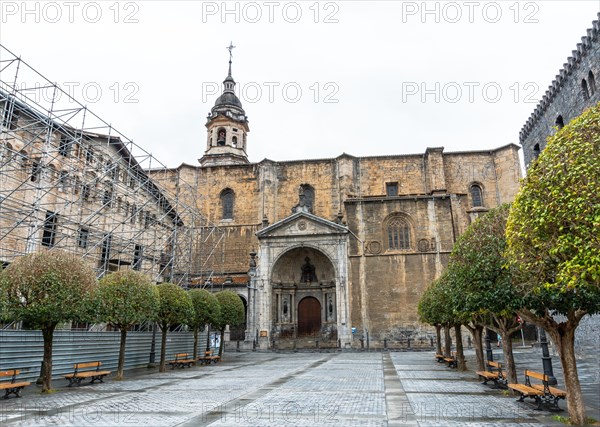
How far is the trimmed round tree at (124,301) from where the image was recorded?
48.5 feet

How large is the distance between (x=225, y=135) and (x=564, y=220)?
148 ft

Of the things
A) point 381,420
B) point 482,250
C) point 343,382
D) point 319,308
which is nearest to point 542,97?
point 482,250

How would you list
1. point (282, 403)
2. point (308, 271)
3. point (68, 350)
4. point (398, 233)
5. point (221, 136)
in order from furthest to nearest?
1. point (221, 136)
2. point (308, 271)
3. point (398, 233)
4. point (68, 350)
5. point (282, 403)

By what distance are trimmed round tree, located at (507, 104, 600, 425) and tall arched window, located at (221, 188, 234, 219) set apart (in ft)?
108

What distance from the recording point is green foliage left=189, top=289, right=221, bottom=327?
815 inches

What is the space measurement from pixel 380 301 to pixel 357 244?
4.59m

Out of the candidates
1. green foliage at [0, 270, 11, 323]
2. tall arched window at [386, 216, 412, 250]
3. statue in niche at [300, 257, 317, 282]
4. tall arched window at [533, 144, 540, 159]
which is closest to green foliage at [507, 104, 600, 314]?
green foliage at [0, 270, 11, 323]

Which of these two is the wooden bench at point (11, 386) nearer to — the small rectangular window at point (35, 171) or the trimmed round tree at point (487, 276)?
the trimmed round tree at point (487, 276)

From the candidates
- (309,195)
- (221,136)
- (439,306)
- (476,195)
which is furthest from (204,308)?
(221,136)

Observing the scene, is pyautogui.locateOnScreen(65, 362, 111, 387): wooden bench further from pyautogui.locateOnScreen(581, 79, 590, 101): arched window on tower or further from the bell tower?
the bell tower

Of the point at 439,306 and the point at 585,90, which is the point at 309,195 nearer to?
the point at 439,306

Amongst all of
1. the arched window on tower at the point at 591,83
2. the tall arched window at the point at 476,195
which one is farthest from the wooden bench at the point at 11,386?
the tall arched window at the point at 476,195

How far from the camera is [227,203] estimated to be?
40.0 m

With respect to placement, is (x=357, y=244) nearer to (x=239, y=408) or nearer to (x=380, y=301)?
(x=380, y=301)
